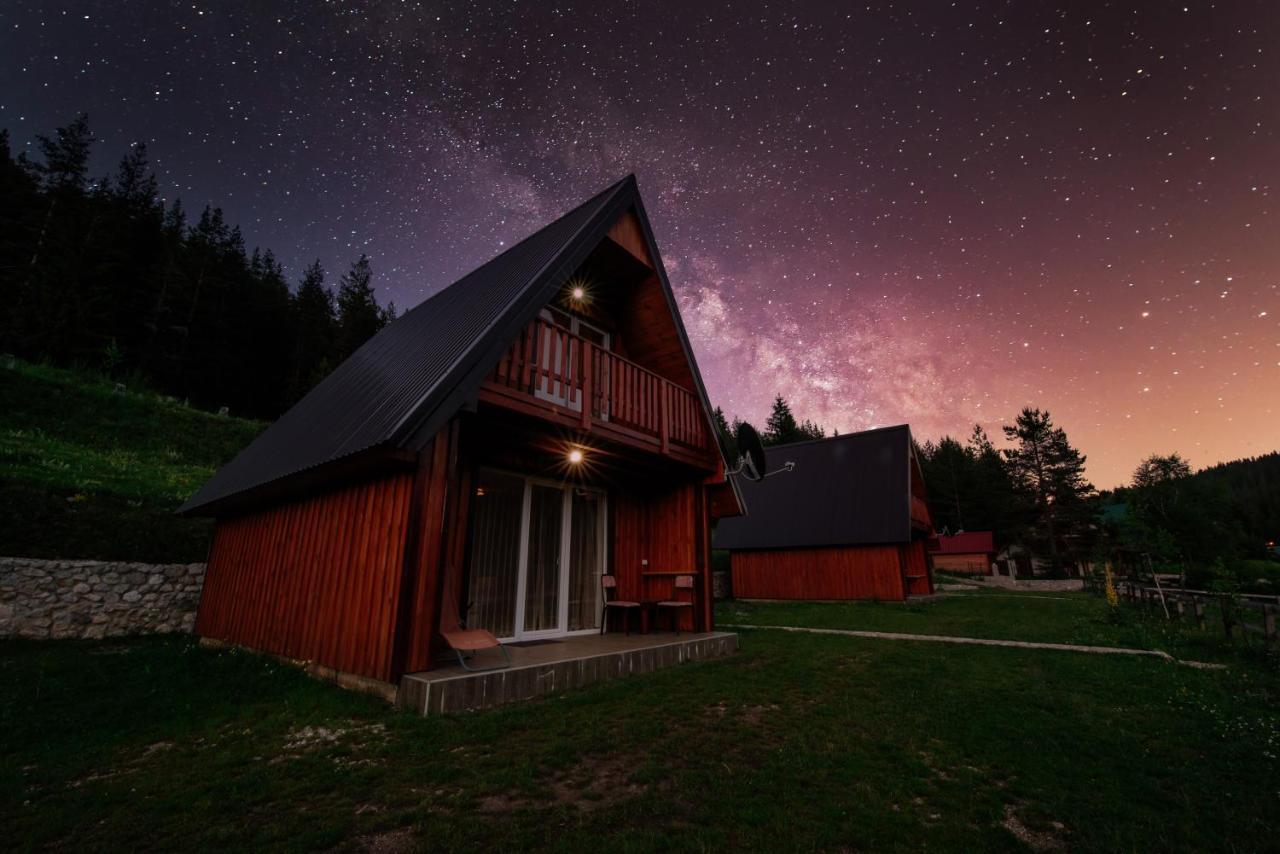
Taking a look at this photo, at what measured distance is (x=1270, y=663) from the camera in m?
7.91

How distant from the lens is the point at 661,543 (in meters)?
10.4

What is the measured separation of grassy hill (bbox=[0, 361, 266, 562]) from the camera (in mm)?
11102

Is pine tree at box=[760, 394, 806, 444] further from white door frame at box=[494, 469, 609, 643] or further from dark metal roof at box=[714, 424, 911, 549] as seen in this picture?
white door frame at box=[494, 469, 609, 643]

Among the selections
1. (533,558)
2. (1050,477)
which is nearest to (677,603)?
(533,558)

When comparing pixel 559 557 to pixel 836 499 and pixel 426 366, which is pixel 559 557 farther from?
pixel 836 499

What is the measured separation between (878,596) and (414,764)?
21290mm

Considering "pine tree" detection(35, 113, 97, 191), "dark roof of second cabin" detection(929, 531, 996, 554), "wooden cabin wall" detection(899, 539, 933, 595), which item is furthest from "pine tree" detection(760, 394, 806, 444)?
"pine tree" detection(35, 113, 97, 191)

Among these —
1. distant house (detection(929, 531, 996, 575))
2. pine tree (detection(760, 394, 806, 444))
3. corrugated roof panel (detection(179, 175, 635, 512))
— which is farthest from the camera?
pine tree (detection(760, 394, 806, 444))

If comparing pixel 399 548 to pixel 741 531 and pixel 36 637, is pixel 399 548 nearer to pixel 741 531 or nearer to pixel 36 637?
pixel 36 637

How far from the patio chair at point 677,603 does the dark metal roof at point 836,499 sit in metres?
13.7

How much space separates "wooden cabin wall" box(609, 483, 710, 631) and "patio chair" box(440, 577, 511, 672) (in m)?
3.96

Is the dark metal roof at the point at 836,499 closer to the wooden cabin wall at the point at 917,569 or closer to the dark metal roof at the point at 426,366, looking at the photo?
the wooden cabin wall at the point at 917,569

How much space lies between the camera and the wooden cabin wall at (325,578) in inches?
232

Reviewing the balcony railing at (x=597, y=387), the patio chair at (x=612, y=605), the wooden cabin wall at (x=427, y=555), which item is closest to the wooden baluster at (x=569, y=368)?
the balcony railing at (x=597, y=387)
